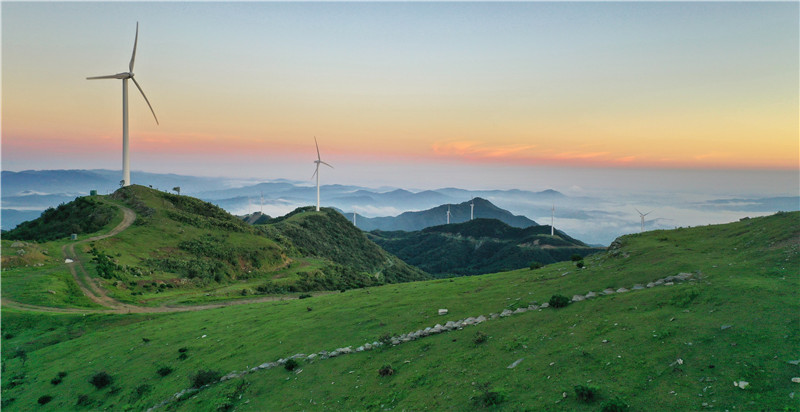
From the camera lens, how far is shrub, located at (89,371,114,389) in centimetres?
2806

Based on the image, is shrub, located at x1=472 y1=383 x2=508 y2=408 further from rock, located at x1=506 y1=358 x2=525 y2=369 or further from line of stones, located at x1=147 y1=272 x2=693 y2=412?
line of stones, located at x1=147 y1=272 x2=693 y2=412

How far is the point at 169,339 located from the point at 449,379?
2996 centimetres

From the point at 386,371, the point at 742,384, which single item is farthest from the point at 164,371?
the point at 742,384

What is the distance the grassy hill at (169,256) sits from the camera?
2446 inches

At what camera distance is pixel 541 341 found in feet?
64.3

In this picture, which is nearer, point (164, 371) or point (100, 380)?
point (164, 371)

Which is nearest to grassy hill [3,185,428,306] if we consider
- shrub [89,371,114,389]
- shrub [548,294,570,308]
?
shrub [89,371,114,389]

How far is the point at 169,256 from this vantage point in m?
81.4

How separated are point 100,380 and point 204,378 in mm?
10572

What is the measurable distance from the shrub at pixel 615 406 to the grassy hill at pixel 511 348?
0.48 meters

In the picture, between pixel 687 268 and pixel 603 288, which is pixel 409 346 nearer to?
pixel 603 288

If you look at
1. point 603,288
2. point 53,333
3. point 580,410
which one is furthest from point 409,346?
point 53,333

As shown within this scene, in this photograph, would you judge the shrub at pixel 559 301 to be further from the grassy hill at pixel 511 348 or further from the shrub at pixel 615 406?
the shrub at pixel 615 406

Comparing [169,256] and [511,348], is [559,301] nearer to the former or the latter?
[511,348]
